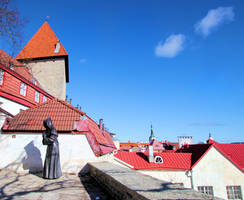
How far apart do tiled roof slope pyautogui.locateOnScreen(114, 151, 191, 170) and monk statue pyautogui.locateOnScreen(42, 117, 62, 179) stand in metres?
15.4

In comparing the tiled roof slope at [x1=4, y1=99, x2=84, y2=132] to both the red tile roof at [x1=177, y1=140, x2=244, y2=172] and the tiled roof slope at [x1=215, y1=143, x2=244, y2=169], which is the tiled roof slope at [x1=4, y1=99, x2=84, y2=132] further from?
the tiled roof slope at [x1=215, y1=143, x2=244, y2=169]

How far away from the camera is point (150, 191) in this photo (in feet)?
9.91

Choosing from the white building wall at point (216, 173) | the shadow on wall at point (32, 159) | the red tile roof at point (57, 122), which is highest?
the red tile roof at point (57, 122)

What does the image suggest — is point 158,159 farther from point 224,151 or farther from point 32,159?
point 32,159

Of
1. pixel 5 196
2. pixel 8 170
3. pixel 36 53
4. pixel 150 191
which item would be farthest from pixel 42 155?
pixel 36 53

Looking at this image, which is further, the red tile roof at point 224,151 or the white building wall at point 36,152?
the red tile roof at point 224,151

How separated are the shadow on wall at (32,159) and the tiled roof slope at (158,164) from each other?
13926 mm

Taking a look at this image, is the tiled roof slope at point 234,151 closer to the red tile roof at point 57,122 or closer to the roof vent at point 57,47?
the red tile roof at point 57,122

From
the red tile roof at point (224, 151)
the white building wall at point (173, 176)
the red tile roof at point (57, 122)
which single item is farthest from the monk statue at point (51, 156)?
the red tile roof at point (224, 151)

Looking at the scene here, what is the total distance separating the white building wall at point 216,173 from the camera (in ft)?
68.0

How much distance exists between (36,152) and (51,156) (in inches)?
100

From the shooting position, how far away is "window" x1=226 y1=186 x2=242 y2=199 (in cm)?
2081

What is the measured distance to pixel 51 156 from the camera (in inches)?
286

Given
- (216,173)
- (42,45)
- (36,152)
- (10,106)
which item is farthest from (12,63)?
(216,173)
